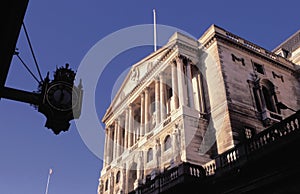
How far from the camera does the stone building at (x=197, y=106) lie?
2669cm

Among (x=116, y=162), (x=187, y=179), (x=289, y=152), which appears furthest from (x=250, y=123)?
Result: (x=116, y=162)

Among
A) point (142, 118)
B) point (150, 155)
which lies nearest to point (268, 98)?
point (150, 155)

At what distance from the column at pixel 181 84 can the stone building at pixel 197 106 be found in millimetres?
81

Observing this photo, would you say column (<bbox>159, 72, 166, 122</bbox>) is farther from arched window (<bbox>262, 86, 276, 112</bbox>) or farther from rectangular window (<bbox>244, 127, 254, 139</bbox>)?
arched window (<bbox>262, 86, 276, 112</bbox>)

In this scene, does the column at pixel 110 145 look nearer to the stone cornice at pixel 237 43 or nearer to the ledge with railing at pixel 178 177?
the ledge with railing at pixel 178 177

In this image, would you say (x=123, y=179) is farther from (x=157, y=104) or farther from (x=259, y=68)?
(x=259, y=68)

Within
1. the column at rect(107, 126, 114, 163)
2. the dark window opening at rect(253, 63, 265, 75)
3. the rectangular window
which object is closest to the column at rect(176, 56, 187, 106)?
the rectangular window

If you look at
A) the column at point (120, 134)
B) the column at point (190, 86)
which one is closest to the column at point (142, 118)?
the column at point (120, 134)

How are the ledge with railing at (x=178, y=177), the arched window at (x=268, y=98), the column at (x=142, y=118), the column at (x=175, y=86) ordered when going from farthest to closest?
the column at (x=142, y=118) < the column at (x=175, y=86) < the arched window at (x=268, y=98) < the ledge with railing at (x=178, y=177)

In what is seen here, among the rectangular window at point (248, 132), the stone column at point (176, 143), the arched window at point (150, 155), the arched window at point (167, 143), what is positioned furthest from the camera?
the arched window at point (150, 155)

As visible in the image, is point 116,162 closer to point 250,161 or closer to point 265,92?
point 265,92

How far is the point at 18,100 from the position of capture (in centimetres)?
400

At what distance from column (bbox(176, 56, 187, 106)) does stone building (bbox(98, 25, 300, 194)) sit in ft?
0.27

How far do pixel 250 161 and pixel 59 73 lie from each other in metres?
16.5
